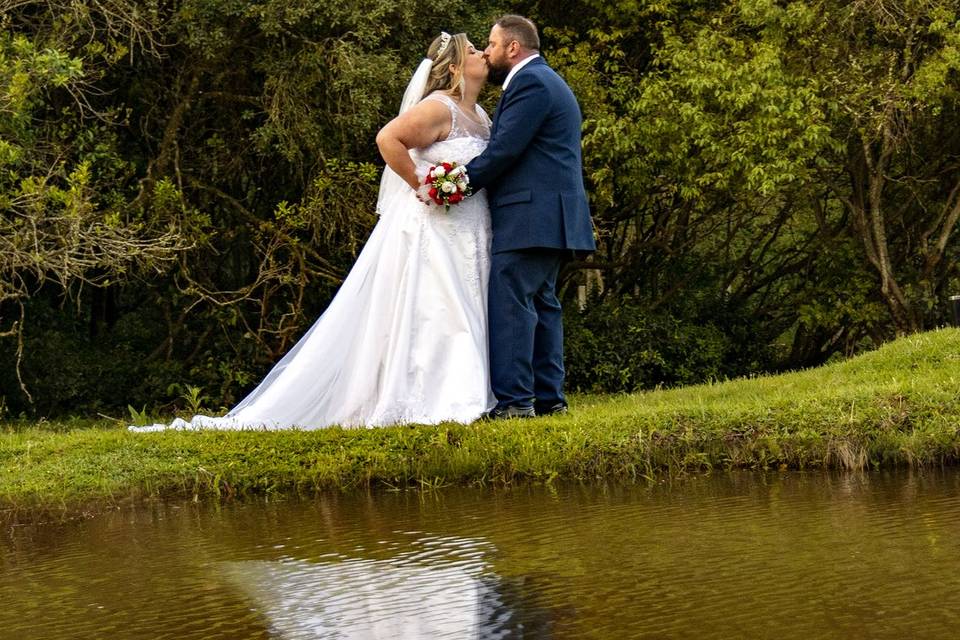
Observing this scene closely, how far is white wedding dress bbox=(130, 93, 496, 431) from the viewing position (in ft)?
24.6

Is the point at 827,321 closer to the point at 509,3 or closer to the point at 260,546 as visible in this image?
the point at 509,3

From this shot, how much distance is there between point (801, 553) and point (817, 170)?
1205cm

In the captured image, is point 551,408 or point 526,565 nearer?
point 526,565

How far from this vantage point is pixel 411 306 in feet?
25.0

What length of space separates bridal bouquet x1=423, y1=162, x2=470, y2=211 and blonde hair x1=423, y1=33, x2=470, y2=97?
2.13 ft

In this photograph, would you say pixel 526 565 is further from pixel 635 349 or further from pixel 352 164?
pixel 635 349

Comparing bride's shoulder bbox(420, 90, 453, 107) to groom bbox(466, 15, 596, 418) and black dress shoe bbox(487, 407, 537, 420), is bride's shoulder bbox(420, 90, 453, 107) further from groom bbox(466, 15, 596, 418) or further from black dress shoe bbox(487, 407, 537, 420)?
black dress shoe bbox(487, 407, 537, 420)

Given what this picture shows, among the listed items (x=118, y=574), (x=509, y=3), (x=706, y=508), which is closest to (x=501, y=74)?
(x=706, y=508)

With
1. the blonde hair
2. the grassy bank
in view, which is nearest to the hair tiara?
→ the blonde hair

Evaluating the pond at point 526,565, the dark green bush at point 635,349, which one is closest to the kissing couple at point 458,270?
the pond at point 526,565

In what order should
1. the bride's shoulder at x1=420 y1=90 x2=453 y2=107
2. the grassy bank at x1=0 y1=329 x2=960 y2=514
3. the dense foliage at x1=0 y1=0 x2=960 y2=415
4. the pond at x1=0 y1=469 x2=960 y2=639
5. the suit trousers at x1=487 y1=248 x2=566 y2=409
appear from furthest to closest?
the dense foliage at x1=0 y1=0 x2=960 y2=415
the bride's shoulder at x1=420 y1=90 x2=453 y2=107
the suit trousers at x1=487 y1=248 x2=566 y2=409
the grassy bank at x1=0 y1=329 x2=960 y2=514
the pond at x1=0 y1=469 x2=960 y2=639

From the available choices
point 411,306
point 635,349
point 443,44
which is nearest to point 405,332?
point 411,306

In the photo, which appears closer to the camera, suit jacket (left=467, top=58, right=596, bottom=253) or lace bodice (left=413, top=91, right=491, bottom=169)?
suit jacket (left=467, top=58, right=596, bottom=253)

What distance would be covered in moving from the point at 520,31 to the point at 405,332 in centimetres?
193
